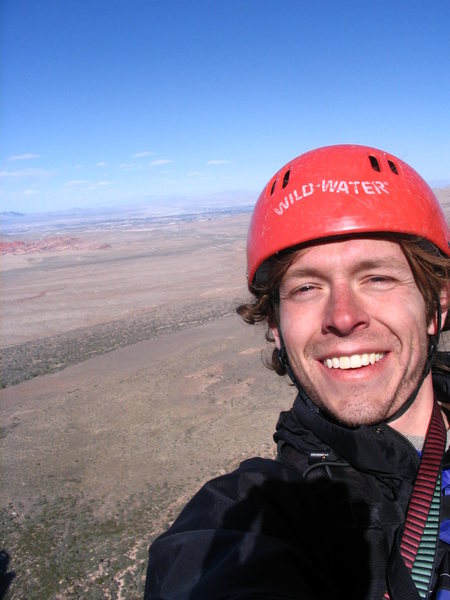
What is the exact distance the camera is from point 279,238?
2381 mm

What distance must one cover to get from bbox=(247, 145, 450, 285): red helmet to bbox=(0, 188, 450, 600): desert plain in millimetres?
2837

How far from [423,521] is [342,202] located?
4.78ft

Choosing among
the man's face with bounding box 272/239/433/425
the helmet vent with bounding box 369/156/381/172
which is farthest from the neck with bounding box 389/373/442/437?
the helmet vent with bounding box 369/156/381/172

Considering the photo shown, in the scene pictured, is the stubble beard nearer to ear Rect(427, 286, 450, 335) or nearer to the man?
the man

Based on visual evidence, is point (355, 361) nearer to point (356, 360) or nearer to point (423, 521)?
point (356, 360)

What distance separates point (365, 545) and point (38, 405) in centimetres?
1545

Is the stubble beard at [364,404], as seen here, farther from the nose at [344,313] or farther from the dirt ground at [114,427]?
the dirt ground at [114,427]

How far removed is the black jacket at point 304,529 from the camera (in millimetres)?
1446

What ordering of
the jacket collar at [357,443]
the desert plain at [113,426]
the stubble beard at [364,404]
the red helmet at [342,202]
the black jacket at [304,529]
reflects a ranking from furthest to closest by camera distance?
1. the desert plain at [113,426]
2. the red helmet at [342,202]
3. the stubble beard at [364,404]
4. the jacket collar at [357,443]
5. the black jacket at [304,529]

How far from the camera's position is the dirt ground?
8.27m

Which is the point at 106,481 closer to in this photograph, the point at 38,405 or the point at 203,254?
the point at 38,405

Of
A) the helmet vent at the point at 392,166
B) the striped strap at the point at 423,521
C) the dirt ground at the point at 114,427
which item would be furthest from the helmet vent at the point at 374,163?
the dirt ground at the point at 114,427

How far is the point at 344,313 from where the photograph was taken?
1977 mm

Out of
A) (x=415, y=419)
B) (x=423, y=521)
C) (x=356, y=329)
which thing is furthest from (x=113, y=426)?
(x=423, y=521)
